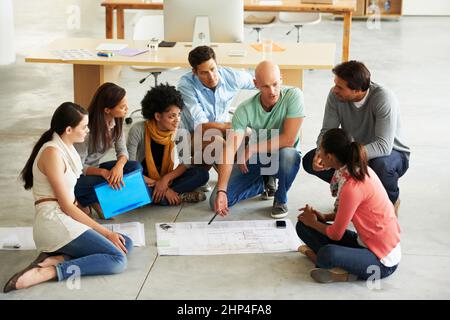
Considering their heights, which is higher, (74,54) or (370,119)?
(74,54)

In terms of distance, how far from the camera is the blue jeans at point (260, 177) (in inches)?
174

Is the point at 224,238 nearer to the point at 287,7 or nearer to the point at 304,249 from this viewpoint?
the point at 304,249

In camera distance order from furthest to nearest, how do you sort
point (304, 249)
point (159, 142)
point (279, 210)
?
point (159, 142), point (279, 210), point (304, 249)

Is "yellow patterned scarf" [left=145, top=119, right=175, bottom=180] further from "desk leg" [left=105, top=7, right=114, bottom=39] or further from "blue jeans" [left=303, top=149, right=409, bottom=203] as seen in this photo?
"desk leg" [left=105, top=7, right=114, bottom=39]

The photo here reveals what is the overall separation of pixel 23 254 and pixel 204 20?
253 centimetres

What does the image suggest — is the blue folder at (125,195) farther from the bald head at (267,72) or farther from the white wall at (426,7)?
the white wall at (426,7)

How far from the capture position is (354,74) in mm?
4102

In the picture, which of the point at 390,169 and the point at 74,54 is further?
the point at 74,54

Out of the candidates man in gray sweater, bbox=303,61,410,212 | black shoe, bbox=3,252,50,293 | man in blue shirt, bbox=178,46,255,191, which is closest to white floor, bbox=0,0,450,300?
black shoe, bbox=3,252,50,293

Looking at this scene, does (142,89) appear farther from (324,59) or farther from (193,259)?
(193,259)

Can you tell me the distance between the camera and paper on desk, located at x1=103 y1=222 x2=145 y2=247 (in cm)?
411

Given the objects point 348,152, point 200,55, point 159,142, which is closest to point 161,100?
point 159,142

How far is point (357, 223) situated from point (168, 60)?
2.20 m

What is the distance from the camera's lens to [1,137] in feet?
19.2
